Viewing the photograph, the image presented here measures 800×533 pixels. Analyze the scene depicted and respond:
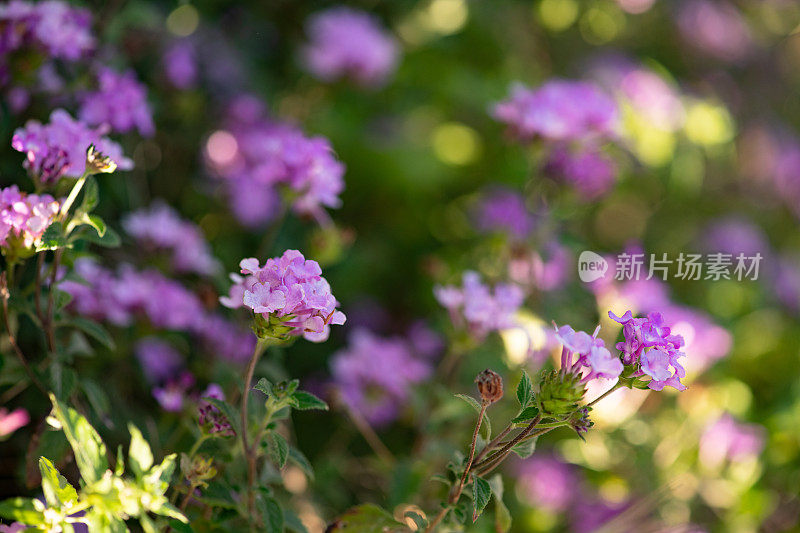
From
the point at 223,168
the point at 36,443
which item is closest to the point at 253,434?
the point at 36,443

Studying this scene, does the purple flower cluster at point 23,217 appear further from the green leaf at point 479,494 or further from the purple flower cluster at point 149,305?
the green leaf at point 479,494

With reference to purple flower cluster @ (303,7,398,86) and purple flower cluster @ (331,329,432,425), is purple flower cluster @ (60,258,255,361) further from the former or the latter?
purple flower cluster @ (303,7,398,86)

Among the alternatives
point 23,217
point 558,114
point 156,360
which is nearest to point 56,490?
point 23,217

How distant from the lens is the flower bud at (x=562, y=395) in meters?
0.62

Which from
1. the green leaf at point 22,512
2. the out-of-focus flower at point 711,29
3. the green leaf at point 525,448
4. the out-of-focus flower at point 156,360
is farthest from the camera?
the out-of-focus flower at point 711,29

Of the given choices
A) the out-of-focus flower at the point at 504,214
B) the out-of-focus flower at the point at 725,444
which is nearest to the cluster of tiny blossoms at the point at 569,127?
the out-of-focus flower at the point at 504,214

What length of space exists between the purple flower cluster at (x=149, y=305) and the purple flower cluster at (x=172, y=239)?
4 centimetres

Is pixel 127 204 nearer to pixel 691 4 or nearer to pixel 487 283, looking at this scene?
pixel 487 283

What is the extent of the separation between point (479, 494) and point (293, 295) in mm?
231

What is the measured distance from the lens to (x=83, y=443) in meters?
0.58

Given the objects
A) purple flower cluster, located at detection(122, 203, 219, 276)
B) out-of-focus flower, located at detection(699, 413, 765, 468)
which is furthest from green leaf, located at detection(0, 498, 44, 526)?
out-of-focus flower, located at detection(699, 413, 765, 468)

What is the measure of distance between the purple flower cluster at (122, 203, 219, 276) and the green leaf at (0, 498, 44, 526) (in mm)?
511

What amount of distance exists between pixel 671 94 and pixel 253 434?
1276 mm

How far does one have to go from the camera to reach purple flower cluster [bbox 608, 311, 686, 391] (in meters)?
0.61
